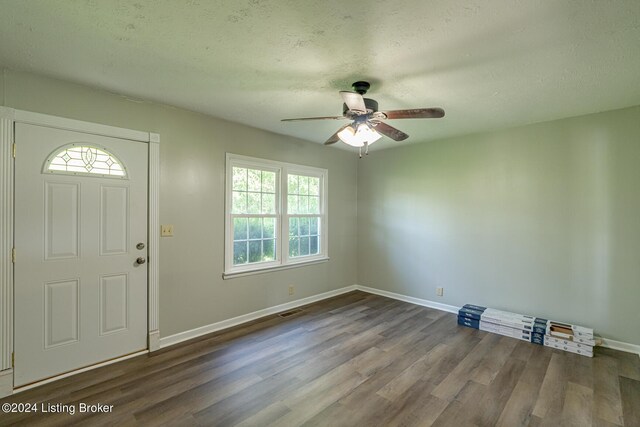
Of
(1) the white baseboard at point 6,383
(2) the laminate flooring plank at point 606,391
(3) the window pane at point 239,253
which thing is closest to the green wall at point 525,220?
(2) the laminate flooring plank at point 606,391

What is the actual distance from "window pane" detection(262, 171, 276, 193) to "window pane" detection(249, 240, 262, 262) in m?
0.70

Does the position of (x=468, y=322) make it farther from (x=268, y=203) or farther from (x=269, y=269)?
(x=268, y=203)

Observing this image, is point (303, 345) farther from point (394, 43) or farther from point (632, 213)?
point (632, 213)

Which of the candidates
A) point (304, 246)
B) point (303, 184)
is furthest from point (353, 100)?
point (304, 246)

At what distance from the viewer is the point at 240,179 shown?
3697 mm

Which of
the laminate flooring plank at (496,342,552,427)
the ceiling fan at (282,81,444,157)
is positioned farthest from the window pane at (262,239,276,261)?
the laminate flooring plank at (496,342,552,427)

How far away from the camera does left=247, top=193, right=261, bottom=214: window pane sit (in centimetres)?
379

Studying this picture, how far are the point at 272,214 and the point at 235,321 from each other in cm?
143

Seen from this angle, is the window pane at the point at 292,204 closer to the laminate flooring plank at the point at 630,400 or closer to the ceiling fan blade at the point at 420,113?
the ceiling fan blade at the point at 420,113

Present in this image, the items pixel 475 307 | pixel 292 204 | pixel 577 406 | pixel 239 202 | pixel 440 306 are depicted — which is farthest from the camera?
pixel 292 204

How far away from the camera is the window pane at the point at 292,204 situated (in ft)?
14.1

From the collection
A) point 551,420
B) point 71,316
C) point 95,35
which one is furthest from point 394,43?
point 71,316

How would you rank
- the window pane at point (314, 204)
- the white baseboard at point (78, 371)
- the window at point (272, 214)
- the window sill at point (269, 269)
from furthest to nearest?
the window pane at point (314, 204)
the window at point (272, 214)
the window sill at point (269, 269)
the white baseboard at point (78, 371)

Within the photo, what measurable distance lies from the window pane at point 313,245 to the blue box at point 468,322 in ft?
7.25
